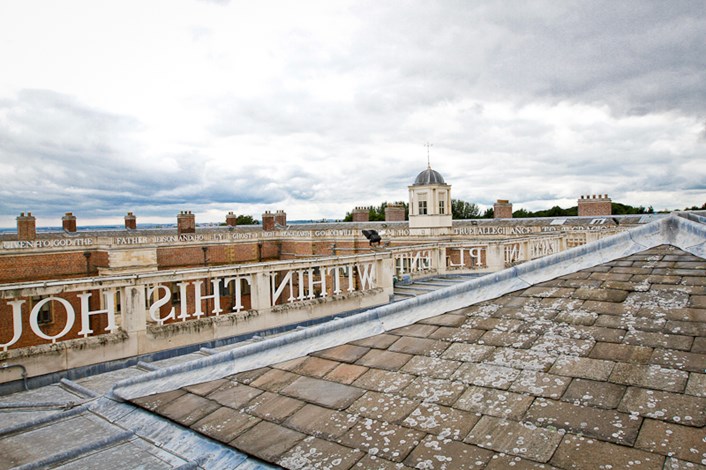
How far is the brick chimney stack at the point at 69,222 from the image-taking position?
3869cm

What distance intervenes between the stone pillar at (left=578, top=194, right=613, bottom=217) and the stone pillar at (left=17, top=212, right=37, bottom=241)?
38072 mm

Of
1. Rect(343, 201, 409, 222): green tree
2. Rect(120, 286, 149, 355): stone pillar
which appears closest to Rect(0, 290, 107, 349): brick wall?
Rect(120, 286, 149, 355): stone pillar

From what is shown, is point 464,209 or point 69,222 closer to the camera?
point 69,222

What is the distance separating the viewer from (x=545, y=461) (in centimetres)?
193

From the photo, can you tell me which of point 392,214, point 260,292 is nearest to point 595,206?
point 392,214

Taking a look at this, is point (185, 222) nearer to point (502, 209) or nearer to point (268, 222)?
point (268, 222)

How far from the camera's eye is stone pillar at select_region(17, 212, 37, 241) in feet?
99.4

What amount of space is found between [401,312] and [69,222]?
4212cm

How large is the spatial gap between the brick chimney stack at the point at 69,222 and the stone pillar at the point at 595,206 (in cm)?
4013

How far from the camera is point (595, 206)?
112ft

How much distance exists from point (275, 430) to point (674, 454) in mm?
1797

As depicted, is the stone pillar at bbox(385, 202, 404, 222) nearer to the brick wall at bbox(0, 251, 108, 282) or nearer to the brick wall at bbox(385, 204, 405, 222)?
the brick wall at bbox(385, 204, 405, 222)

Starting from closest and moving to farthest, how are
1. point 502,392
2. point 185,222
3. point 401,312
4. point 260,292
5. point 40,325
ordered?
point 502,392 → point 401,312 → point 260,292 → point 40,325 → point 185,222

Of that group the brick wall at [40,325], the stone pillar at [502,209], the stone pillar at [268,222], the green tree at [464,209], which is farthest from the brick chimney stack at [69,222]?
the green tree at [464,209]
